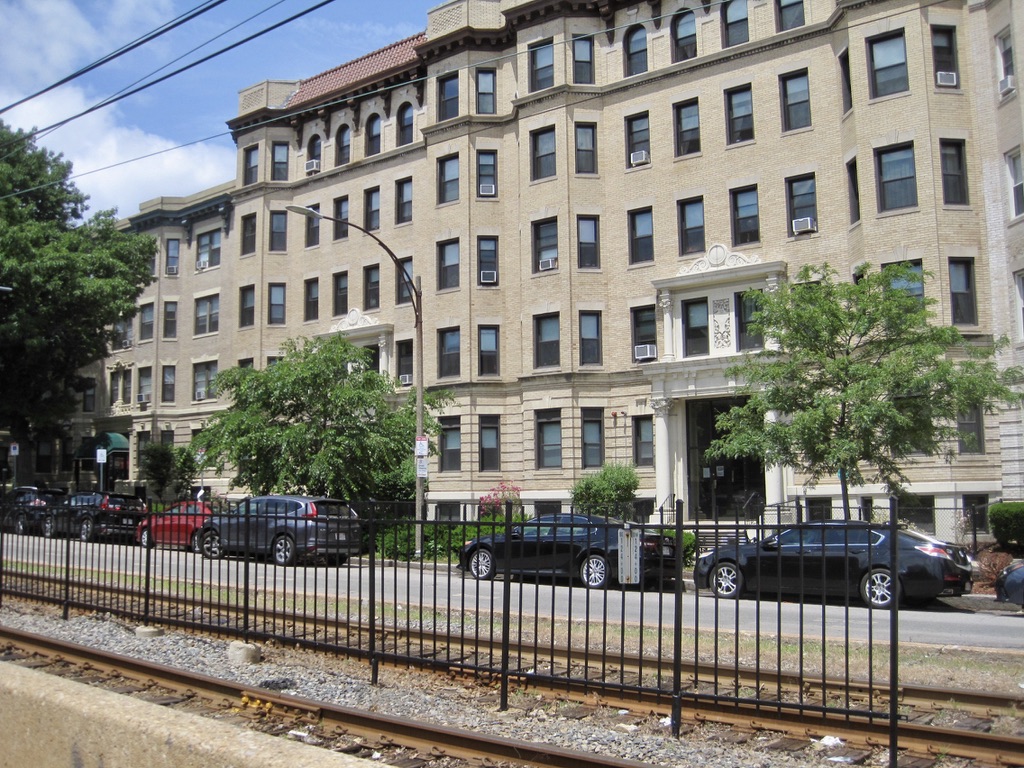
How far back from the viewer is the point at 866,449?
19828 mm

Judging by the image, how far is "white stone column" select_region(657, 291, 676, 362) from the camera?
101 ft

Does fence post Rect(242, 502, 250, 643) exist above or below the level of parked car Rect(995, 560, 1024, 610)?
above

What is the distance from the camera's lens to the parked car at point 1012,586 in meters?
15.6

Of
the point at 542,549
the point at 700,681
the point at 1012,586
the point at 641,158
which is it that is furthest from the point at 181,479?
the point at 700,681

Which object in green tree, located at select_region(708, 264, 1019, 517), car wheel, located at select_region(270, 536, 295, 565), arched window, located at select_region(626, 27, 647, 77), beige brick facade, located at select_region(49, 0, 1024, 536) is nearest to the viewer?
car wheel, located at select_region(270, 536, 295, 565)

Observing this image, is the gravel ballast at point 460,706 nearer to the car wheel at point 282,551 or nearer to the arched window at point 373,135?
the car wheel at point 282,551

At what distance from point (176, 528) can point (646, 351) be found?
20610 mm

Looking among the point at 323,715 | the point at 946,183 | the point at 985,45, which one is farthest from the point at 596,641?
the point at 985,45

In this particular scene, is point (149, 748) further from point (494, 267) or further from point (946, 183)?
point (494, 267)

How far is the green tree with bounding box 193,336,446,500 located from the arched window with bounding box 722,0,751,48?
14792mm

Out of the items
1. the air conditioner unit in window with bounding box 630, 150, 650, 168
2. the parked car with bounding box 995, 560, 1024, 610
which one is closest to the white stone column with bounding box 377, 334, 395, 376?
the air conditioner unit in window with bounding box 630, 150, 650, 168

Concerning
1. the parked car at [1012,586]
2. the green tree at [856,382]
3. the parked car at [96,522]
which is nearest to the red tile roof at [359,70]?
the green tree at [856,382]

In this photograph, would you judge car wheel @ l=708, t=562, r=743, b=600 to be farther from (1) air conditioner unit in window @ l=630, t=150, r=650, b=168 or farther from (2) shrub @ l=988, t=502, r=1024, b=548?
(1) air conditioner unit in window @ l=630, t=150, r=650, b=168

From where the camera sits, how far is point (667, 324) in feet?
102
